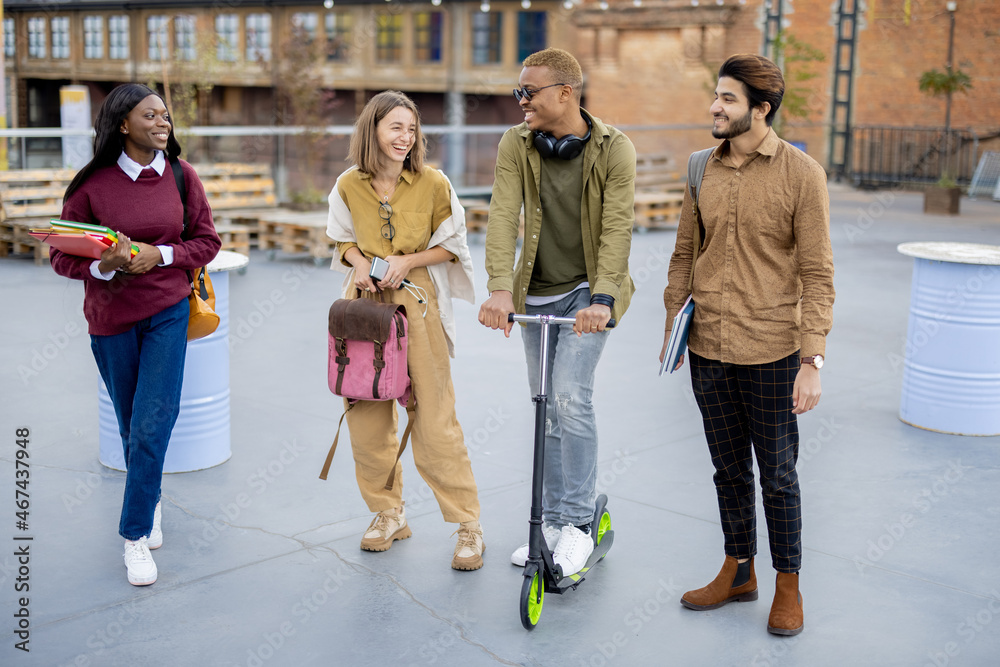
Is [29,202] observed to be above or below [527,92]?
below

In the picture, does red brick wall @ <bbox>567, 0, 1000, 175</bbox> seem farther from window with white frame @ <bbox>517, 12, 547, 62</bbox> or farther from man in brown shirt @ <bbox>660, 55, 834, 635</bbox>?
man in brown shirt @ <bbox>660, 55, 834, 635</bbox>

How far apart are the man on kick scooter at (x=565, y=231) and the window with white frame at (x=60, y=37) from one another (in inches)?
1612

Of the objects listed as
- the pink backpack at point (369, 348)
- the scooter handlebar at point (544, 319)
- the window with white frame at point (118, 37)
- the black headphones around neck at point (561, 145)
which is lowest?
the pink backpack at point (369, 348)

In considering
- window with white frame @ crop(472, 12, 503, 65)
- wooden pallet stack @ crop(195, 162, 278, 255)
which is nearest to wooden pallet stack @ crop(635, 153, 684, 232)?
wooden pallet stack @ crop(195, 162, 278, 255)

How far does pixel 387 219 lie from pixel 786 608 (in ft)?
6.78

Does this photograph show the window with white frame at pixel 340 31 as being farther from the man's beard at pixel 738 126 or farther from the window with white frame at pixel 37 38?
the man's beard at pixel 738 126

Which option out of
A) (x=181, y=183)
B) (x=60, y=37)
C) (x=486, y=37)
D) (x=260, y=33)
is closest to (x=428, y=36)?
(x=486, y=37)

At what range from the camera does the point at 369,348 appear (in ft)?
13.3

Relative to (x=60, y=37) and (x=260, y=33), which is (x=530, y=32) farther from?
(x=60, y=37)

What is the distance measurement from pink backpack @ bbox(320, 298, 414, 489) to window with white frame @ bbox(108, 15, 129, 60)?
3765cm

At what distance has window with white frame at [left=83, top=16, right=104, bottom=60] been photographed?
3884cm

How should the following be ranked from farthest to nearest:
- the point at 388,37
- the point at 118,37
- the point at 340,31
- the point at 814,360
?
the point at 118,37 < the point at 340,31 < the point at 388,37 < the point at 814,360

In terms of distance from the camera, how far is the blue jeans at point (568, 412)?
396 cm

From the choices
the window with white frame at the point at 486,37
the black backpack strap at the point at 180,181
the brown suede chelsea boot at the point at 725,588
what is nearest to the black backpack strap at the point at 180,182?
the black backpack strap at the point at 180,181
